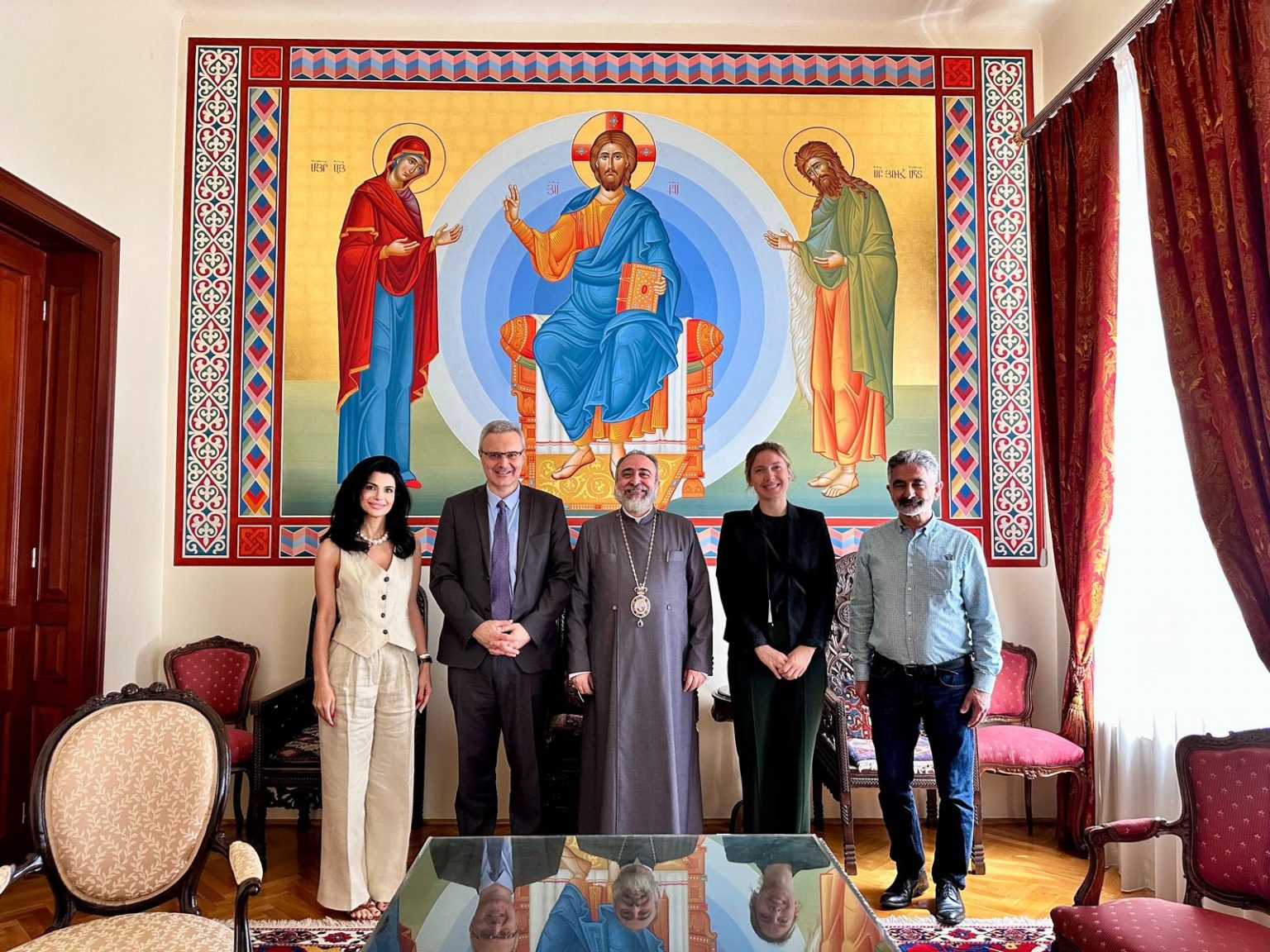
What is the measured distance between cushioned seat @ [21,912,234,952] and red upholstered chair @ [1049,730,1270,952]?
91.2 inches

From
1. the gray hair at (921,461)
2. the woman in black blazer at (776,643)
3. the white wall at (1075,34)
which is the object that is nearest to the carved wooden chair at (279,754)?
the woman in black blazer at (776,643)

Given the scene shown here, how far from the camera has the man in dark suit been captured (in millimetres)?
3715

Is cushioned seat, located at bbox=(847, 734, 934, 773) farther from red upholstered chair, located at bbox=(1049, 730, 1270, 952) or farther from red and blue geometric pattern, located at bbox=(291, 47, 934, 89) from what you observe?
red and blue geometric pattern, located at bbox=(291, 47, 934, 89)

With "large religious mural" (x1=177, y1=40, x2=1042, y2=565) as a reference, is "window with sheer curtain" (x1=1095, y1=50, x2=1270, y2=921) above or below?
below

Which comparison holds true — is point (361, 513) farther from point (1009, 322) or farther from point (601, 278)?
point (1009, 322)

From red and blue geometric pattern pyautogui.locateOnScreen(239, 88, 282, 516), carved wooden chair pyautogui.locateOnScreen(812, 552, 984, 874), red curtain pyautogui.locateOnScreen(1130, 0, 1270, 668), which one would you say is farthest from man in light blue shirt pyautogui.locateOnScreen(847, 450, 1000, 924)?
red and blue geometric pattern pyautogui.locateOnScreen(239, 88, 282, 516)

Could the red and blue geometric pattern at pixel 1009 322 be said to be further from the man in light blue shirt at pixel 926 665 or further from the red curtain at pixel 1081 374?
the man in light blue shirt at pixel 926 665

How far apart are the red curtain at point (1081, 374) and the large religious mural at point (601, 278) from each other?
494 millimetres

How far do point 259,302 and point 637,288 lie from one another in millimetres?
2094

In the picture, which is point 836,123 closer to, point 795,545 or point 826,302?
point 826,302

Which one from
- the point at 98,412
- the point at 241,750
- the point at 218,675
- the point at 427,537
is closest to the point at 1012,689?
the point at 427,537

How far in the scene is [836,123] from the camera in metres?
5.20

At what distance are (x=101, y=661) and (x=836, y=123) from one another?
4.75 metres

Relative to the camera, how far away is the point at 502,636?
→ 12.0 ft
